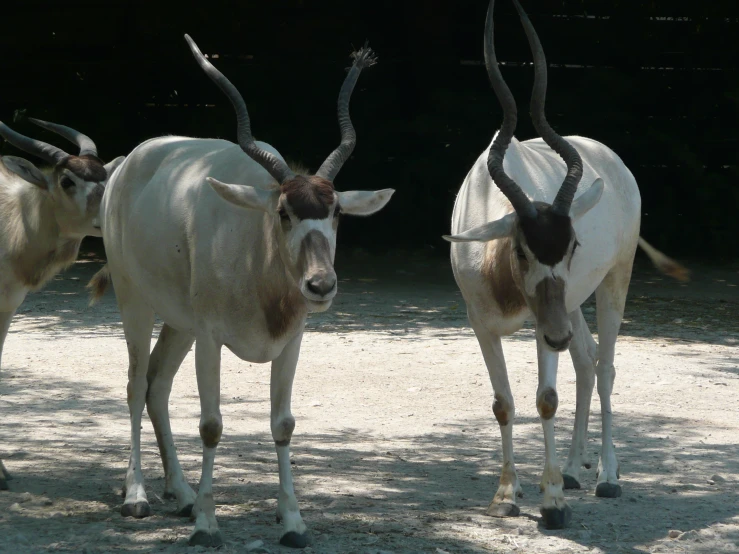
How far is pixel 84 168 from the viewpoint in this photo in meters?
6.55

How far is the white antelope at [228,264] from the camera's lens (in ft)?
15.0

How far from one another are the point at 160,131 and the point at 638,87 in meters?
6.53

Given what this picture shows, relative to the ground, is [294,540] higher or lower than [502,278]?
lower

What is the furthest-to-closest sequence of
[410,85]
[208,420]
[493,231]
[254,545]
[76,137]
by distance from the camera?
[410,85]
[76,137]
[493,231]
[208,420]
[254,545]

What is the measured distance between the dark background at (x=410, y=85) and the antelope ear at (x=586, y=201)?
9.19 meters

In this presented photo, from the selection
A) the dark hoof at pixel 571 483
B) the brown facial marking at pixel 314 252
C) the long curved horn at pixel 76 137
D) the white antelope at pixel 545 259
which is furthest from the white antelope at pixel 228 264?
the dark hoof at pixel 571 483

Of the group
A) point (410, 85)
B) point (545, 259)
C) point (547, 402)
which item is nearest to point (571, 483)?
point (547, 402)

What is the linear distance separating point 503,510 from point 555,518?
0.87ft

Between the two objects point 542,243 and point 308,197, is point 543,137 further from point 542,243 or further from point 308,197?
point 308,197

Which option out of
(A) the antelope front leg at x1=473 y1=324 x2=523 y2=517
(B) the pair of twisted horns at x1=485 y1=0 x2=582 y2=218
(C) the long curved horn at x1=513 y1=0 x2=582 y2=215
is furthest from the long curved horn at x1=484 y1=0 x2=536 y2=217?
(A) the antelope front leg at x1=473 y1=324 x2=523 y2=517

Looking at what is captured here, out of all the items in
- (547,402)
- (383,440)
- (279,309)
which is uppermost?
(279,309)

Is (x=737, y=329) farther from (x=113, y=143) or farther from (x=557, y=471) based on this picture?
(x=113, y=143)

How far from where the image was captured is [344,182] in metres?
14.9

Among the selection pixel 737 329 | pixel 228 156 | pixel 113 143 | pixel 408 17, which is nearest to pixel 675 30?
pixel 408 17
